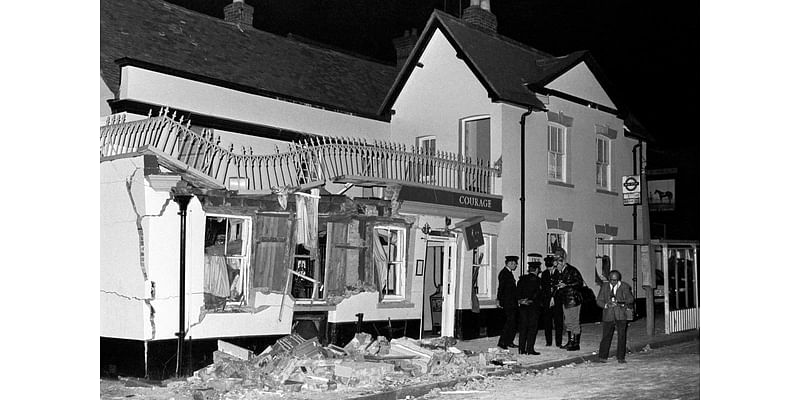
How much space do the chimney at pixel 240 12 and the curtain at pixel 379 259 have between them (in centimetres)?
261

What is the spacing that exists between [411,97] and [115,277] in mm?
4860

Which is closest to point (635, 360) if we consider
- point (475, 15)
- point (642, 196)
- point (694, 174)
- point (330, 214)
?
point (642, 196)

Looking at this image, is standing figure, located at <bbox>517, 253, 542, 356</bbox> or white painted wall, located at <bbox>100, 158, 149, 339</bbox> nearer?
white painted wall, located at <bbox>100, 158, 149, 339</bbox>

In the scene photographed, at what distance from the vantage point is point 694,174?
8422 millimetres

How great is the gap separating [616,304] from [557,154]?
2011mm

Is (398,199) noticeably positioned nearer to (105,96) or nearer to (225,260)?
(225,260)

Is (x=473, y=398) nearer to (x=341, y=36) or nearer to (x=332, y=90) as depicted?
(x=341, y=36)

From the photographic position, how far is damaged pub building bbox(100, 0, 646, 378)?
8.16m

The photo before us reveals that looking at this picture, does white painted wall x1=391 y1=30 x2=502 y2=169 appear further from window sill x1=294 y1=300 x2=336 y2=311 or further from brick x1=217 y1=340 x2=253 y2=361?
brick x1=217 y1=340 x2=253 y2=361

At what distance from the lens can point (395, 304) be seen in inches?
409

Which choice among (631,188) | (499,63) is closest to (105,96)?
(499,63)

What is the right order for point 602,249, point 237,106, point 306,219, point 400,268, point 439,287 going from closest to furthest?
point 306,219
point 602,249
point 400,268
point 237,106
point 439,287

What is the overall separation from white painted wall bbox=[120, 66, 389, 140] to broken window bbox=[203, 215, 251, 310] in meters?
1.94

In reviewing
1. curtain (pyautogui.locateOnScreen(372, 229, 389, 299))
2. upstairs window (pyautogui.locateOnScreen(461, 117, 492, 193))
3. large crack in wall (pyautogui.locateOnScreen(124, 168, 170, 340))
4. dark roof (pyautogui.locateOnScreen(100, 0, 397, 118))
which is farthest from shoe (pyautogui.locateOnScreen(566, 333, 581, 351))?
large crack in wall (pyautogui.locateOnScreen(124, 168, 170, 340))
